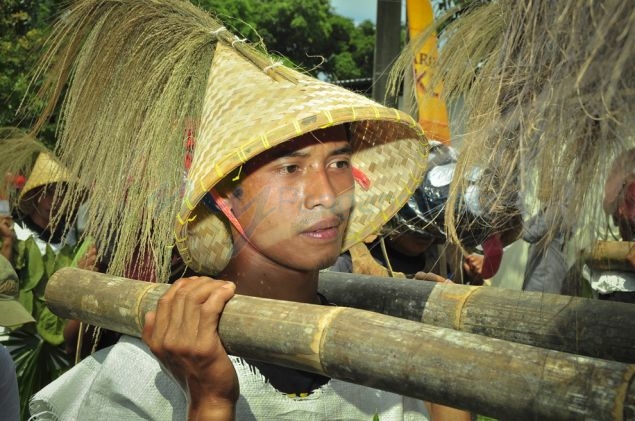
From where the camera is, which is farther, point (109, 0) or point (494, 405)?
point (109, 0)

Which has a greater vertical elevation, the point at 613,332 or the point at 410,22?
the point at 410,22

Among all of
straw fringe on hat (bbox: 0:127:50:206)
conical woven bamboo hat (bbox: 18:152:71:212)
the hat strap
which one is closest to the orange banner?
the hat strap

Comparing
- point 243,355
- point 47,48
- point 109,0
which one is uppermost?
point 109,0

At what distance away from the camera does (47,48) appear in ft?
8.41

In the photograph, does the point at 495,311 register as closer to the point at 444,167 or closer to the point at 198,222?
the point at 198,222

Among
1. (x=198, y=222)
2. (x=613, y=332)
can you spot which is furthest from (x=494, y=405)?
(x=198, y=222)

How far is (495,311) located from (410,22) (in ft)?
10.3

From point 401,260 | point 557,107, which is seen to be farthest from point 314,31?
point 557,107

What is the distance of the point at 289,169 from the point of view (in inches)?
78.1

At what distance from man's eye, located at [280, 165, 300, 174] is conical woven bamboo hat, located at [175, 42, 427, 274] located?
0.13 m

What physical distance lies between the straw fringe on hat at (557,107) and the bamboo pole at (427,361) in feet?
0.64

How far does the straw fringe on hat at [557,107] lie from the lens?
954mm

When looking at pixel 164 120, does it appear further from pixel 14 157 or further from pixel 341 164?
pixel 14 157

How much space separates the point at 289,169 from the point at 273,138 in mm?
162
